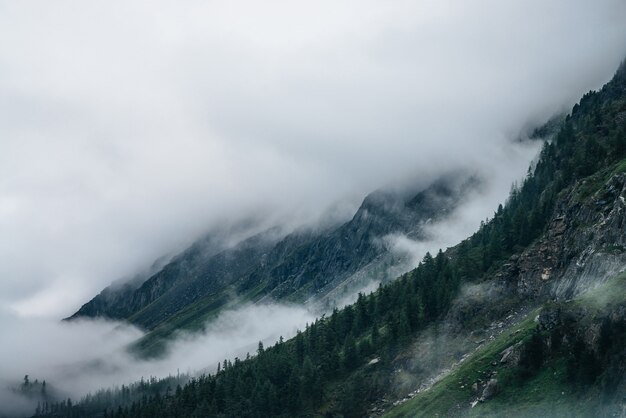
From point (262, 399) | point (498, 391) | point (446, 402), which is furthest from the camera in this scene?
point (262, 399)

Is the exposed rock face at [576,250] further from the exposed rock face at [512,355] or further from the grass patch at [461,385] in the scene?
the exposed rock face at [512,355]

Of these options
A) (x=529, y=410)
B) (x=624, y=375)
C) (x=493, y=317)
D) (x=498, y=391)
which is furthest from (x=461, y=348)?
(x=624, y=375)

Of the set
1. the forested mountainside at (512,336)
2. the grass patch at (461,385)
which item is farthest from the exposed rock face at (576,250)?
the grass patch at (461,385)

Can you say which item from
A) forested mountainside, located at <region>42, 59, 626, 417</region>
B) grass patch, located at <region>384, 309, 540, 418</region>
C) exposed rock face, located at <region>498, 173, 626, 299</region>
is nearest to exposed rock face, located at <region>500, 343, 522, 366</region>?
forested mountainside, located at <region>42, 59, 626, 417</region>

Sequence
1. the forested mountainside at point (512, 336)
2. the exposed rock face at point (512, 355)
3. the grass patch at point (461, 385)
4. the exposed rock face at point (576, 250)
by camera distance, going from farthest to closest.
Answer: the exposed rock face at point (576, 250) → the grass patch at point (461, 385) → the exposed rock face at point (512, 355) → the forested mountainside at point (512, 336)

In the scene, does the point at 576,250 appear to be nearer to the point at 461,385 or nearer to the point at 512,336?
the point at 512,336

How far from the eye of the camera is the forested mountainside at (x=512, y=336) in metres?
94.0

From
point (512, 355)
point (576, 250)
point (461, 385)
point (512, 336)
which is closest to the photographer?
point (512, 355)

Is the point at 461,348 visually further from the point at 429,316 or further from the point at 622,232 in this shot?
the point at 622,232

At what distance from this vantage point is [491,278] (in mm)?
169750

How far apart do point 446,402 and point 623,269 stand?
4632 cm

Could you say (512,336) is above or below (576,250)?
below

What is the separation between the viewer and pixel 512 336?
123312mm

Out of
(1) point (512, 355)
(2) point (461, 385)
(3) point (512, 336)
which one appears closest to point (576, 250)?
(3) point (512, 336)
